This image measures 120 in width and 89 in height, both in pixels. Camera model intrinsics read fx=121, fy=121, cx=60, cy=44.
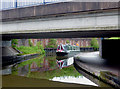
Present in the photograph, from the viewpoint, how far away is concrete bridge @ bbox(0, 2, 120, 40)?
5883 millimetres

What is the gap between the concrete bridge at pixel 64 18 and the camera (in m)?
5.88

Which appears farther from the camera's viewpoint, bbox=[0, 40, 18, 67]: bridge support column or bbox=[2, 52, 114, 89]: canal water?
bbox=[0, 40, 18, 67]: bridge support column

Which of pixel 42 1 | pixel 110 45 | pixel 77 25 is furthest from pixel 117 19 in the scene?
pixel 110 45

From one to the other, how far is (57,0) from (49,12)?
2.84 feet

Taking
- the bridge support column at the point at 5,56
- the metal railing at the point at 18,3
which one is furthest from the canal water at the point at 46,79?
the metal railing at the point at 18,3

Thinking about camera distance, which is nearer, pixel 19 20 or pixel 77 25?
pixel 77 25

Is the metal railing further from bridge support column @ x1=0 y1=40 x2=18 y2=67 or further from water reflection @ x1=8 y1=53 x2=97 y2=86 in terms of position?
bridge support column @ x1=0 y1=40 x2=18 y2=67

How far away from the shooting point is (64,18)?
6.74 metres

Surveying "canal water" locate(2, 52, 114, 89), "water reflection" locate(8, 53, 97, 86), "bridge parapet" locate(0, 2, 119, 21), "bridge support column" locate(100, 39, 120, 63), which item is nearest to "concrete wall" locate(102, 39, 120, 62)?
"bridge support column" locate(100, 39, 120, 63)

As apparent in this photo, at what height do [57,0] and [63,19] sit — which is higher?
[57,0]

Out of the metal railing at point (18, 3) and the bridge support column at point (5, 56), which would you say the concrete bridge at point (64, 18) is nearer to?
the metal railing at point (18, 3)

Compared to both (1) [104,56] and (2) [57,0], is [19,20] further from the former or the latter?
(1) [104,56]

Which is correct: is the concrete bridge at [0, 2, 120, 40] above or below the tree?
above

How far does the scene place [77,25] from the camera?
6.46m
